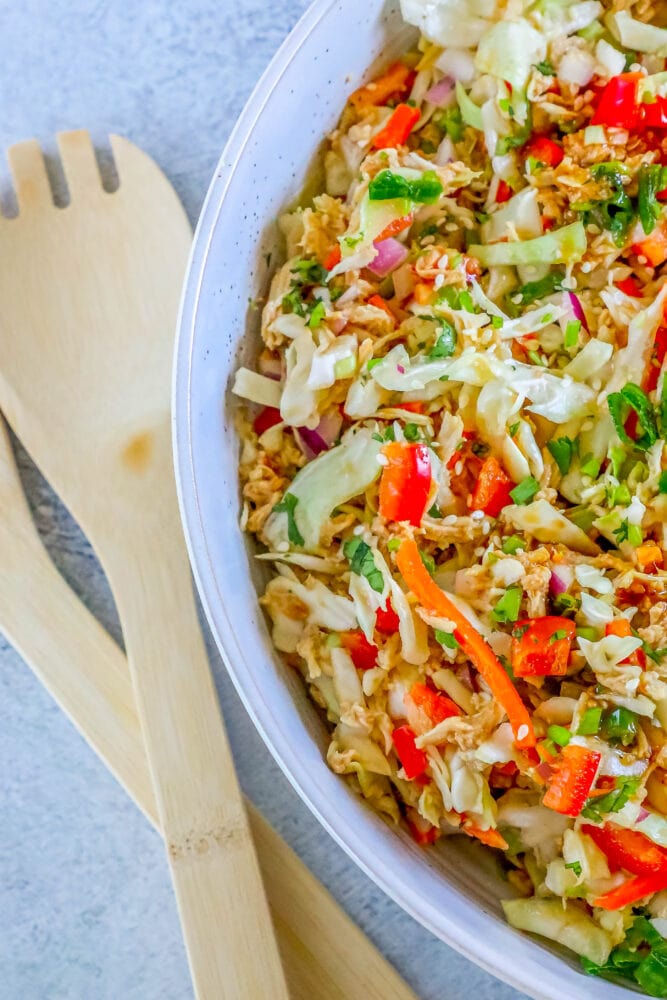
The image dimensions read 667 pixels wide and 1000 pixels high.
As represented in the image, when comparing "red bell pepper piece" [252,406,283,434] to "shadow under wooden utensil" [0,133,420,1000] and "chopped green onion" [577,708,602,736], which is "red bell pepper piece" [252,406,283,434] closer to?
"shadow under wooden utensil" [0,133,420,1000]

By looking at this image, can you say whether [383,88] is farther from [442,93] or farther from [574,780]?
[574,780]

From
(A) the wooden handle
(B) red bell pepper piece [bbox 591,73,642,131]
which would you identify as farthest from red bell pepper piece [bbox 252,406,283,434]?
(B) red bell pepper piece [bbox 591,73,642,131]

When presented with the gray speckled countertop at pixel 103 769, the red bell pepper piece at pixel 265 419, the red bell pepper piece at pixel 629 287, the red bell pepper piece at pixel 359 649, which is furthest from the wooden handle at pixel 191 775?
the red bell pepper piece at pixel 629 287

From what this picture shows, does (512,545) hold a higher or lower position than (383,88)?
lower

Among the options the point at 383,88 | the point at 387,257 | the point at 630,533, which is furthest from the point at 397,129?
the point at 630,533

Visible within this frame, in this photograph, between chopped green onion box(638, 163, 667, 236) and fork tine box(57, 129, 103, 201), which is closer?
chopped green onion box(638, 163, 667, 236)

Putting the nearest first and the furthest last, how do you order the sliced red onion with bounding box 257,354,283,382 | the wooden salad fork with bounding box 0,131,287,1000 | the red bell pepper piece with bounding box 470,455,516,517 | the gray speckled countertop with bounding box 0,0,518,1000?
the red bell pepper piece with bounding box 470,455,516,517 → the sliced red onion with bounding box 257,354,283,382 → the wooden salad fork with bounding box 0,131,287,1000 → the gray speckled countertop with bounding box 0,0,518,1000
